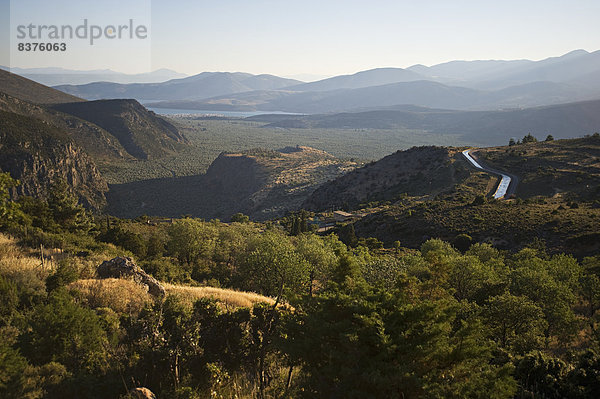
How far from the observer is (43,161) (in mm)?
84938

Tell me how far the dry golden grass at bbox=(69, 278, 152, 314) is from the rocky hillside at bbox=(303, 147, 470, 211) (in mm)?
62546

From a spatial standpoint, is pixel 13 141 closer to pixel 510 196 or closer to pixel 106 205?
pixel 106 205

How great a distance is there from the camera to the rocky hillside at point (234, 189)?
3656 inches

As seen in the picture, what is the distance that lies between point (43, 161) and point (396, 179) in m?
86.3

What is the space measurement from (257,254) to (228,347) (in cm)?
1267

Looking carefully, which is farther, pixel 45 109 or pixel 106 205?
pixel 45 109

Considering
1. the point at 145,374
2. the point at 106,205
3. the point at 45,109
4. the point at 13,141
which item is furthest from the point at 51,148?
the point at 145,374

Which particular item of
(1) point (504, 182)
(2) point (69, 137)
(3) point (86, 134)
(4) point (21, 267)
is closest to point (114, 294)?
(4) point (21, 267)

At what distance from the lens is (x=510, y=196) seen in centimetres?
5450

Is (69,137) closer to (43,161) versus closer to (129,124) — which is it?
(43,161)

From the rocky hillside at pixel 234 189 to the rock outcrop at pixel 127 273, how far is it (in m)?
69.4

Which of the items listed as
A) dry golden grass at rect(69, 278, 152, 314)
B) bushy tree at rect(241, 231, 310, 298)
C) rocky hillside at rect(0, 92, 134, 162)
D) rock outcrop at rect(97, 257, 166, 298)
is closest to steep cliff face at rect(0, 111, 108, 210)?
rocky hillside at rect(0, 92, 134, 162)

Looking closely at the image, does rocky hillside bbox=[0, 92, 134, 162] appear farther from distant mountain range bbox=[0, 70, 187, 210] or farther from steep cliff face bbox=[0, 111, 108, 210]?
steep cliff face bbox=[0, 111, 108, 210]

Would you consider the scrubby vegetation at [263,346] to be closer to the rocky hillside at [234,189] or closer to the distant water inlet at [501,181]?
the distant water inlet at [501,181]
